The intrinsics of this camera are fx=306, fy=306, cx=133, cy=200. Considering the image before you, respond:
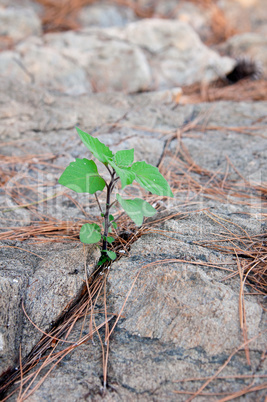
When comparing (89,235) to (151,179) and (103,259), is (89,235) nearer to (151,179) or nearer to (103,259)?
(103,259)

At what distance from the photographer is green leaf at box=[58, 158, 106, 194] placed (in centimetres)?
117

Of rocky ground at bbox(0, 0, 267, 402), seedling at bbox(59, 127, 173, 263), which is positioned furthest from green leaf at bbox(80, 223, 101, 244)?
rocky ground at bbox(0, 0, 267, 402)

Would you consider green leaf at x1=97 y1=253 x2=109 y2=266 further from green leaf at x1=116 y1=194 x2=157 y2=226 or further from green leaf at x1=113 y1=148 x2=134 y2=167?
green leaf at x1=113 y1=148 x2=134 y2=167

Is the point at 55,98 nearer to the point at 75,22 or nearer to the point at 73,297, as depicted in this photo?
A: the point at 73,297

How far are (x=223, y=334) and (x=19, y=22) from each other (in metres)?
4.27

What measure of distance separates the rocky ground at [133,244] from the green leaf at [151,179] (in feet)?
0.98

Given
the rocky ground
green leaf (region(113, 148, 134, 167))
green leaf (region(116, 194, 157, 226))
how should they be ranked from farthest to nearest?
green leaf (region(113, 148, 134, 167))
green leaf (region(116, 194, 157, 226))
the rocky ground

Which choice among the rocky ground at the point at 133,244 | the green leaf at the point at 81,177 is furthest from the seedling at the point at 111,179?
the rocky ground at the point at 133,244

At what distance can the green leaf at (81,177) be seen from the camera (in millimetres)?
1175

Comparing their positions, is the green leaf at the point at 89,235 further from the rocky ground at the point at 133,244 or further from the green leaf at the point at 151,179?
the green leaf at the point at 151,179

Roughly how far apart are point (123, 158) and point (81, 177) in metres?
0.20

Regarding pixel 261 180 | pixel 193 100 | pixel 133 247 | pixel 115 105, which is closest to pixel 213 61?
pixel 193 100

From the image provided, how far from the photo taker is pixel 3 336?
1110 millimetres

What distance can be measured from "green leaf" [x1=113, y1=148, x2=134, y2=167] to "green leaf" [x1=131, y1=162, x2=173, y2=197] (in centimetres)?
4
